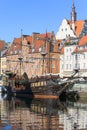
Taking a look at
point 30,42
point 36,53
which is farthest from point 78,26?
point 36,53

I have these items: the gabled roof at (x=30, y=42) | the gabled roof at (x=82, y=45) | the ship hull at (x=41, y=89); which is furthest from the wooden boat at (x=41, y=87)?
the gabled roof at (x=30, y=42)

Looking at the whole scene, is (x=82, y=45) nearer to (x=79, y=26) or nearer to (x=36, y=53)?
(x=36, y=53)

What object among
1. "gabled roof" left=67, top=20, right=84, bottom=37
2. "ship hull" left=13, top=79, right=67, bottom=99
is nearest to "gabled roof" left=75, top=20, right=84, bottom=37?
"gabled roof" left=67, top=20, right=84, bottom=37

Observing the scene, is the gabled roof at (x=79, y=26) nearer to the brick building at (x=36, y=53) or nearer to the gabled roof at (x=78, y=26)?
the gabled roof at (x=78, y=26)

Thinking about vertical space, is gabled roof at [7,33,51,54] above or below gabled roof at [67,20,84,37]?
below

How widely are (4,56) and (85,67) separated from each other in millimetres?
41060

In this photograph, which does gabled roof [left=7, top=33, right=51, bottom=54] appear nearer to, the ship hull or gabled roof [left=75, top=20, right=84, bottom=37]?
gabled roof [left=75, top=20, right=84, bottom=37]

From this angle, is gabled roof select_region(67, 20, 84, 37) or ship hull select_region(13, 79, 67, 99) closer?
ship hull select_region(13, 79, 67, 99)

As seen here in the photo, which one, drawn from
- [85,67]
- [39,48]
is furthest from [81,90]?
[39,48]

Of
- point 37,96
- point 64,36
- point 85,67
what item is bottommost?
point 37,96

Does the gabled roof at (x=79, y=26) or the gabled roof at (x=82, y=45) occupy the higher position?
the gabled roof at (x=79, y=26)

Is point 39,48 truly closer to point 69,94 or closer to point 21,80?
point 21,80

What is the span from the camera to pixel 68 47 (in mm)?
103562

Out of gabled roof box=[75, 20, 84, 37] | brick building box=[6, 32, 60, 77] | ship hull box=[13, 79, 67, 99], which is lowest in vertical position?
ship hull box=[13, 79, 67, 99]
